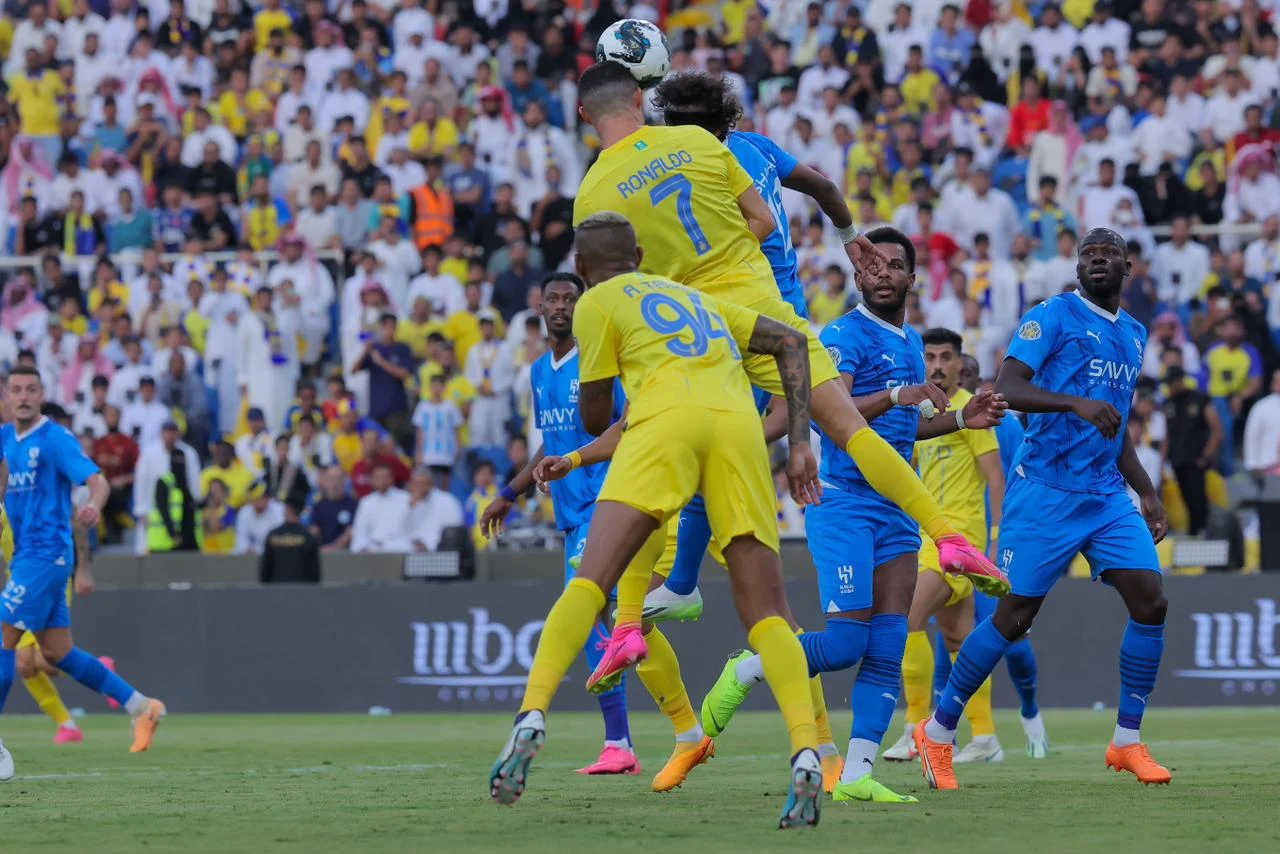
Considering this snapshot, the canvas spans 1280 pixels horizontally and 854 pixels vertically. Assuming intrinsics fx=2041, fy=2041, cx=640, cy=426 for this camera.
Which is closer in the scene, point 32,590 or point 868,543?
point 868,543

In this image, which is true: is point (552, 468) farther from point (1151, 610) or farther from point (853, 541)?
point (1151, 610)

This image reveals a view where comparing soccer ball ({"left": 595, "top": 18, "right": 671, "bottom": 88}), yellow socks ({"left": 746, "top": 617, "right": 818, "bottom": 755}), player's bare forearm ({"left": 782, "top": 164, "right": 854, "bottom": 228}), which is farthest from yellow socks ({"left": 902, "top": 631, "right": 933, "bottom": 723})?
yellow socks ({"left": 746, "top": 617, "right": 818, "bottom": 755})

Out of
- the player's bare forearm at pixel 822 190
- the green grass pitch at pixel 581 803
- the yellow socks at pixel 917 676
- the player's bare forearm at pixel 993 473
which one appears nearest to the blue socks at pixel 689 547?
the green grass pitch at pixel 581 803

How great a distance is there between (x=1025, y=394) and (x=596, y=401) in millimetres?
2795

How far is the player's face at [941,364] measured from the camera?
41.8 feet

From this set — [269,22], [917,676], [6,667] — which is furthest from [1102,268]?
[269,22]

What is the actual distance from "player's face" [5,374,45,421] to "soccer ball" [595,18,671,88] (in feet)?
19.3

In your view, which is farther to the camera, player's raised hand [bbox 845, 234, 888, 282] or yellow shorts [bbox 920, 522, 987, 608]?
yellow shorts [bbox 920, 522, 987, 608]

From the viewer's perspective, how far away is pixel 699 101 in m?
9.77

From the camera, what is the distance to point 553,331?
40.3 feet

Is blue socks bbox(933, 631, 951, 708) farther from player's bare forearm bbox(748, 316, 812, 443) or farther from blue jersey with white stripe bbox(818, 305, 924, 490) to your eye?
player's bare forearm bbox(748, 316, 812, 443)

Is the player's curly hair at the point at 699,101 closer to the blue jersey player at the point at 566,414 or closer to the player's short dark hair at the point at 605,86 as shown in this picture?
the player's short dark hair at the point at 605,86

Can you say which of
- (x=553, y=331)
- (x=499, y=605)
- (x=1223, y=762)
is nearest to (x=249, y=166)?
(x=499, y=605)

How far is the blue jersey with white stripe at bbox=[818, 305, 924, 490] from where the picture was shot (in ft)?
32.8
